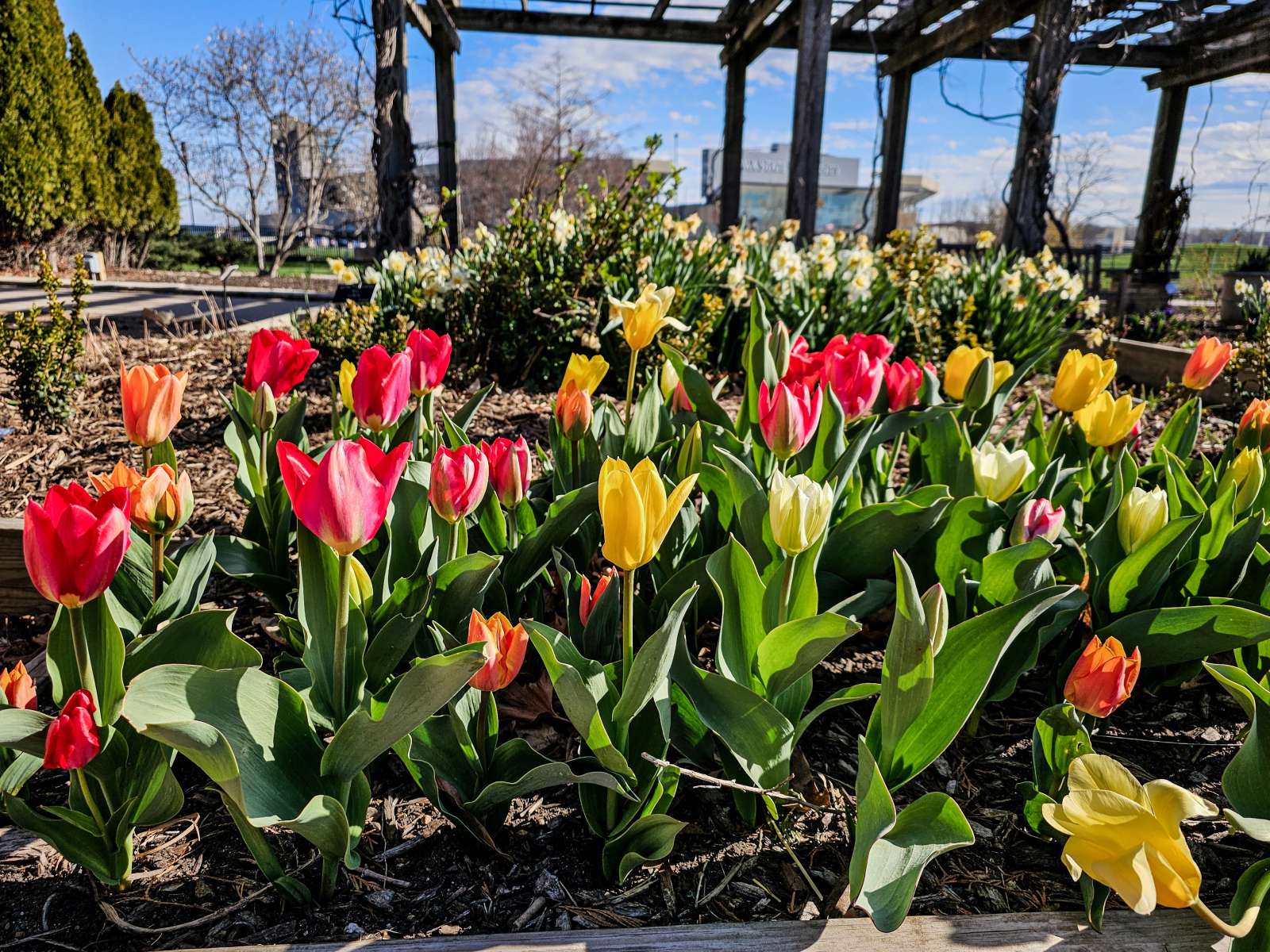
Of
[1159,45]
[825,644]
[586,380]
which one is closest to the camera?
[825,644]

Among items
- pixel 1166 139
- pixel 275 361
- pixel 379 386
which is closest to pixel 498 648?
pixel 379 386

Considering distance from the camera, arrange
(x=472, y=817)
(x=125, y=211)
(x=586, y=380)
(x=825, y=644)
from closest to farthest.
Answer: (x=825, y=644) < (x=472, y=817) < (x=586, y=380) < (x=125, y=211)

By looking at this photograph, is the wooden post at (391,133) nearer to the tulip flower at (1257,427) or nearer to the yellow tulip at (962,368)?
the yellow tulip at (962,368)

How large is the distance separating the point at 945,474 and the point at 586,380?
83 centimetres

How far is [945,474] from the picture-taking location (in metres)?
1.89

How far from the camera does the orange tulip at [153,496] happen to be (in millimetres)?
1229

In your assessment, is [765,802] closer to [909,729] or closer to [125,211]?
[909,729]

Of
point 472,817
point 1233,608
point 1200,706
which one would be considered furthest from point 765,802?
point 1200,706

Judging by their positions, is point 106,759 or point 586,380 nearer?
point 106,759

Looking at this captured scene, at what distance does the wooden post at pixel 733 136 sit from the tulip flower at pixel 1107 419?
8903 millimetres

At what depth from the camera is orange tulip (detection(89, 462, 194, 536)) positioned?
123cm

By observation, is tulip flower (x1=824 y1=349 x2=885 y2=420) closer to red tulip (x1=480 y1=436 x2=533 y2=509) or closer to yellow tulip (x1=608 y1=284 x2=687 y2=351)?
yellow tulip (x1=608 y1=284 x2=687 y2=351)

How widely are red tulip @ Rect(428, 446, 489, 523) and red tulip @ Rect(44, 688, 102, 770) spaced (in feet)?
1.60

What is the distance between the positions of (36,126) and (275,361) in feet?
46.3
